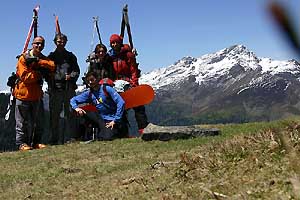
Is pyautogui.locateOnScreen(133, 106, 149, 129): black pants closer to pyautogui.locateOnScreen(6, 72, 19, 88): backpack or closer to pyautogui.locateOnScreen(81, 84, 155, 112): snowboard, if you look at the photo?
pyautogui.locateOnScreen(81, 84, 155, 112): snowboard

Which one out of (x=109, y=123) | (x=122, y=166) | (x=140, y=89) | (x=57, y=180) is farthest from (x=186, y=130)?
(x=57, y=180)

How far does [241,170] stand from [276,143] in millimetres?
526

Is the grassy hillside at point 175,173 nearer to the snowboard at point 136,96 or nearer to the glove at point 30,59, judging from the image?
the glove at point 30,59

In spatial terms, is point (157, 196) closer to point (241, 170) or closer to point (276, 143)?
point (241, 170)

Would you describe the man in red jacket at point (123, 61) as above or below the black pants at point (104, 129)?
above

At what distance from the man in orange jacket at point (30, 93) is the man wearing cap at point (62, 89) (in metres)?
0.50

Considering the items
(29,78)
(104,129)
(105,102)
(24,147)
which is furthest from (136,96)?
(24,147)

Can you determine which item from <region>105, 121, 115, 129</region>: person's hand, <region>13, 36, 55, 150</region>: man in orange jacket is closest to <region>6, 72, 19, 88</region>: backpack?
<region>13, 36, 55, 150</region>: man in orange jacket

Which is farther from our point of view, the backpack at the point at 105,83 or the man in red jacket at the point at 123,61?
the man in red jacket at the point at 123,61

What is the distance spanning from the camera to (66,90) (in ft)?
48.9

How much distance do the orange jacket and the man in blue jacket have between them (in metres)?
1.06

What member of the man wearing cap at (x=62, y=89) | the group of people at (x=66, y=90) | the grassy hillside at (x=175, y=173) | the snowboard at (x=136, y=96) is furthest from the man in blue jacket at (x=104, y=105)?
the grassy hillside at (x=175, y=173)

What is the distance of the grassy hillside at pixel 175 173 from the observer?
4.20m

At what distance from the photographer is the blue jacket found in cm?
1400
